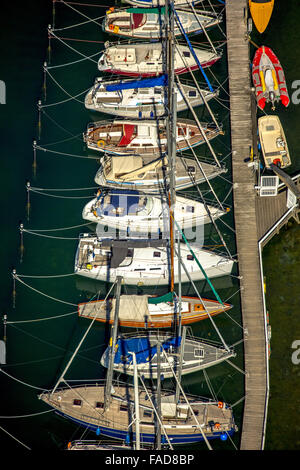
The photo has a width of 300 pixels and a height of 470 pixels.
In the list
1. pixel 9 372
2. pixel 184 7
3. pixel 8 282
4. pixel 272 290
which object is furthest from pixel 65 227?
pixel 184 7

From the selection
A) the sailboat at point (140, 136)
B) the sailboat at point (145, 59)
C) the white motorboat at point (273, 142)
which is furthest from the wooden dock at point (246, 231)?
the sailboat at point (140, 136)

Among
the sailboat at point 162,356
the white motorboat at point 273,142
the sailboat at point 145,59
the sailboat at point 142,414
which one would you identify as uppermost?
the sailboat at point 145,59

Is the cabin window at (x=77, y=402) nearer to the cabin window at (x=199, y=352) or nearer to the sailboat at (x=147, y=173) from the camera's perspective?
the cabin window at (x=199, y=352)

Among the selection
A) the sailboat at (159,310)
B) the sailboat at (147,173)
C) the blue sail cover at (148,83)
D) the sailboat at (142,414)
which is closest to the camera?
the sailboat at (142,414)

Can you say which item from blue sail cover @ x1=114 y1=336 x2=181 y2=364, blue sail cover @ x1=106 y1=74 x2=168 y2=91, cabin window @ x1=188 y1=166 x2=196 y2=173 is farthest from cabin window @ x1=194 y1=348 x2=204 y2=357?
blue sail cover @ x1=106 y1=74 x2=168 y2=91
